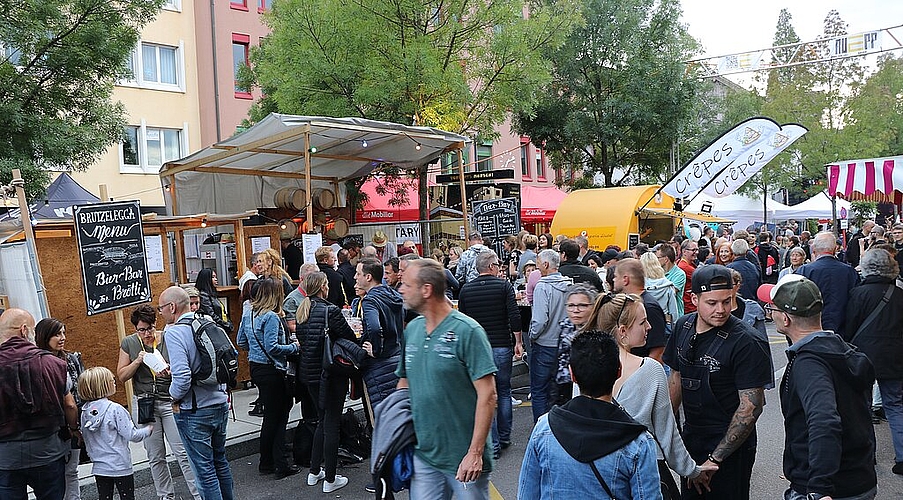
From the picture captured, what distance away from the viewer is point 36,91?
11039mm

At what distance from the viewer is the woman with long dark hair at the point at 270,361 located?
654 centimetres

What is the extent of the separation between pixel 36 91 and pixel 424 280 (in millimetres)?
9649

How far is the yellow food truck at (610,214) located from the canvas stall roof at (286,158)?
6.29 metres

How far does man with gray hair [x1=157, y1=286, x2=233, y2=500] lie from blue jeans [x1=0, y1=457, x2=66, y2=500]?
2.67ft

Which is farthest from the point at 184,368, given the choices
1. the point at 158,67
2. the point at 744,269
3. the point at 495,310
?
the point at 158,67

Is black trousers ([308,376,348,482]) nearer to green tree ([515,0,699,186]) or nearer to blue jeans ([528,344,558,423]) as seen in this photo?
blue jeans ([528,344,558,423])

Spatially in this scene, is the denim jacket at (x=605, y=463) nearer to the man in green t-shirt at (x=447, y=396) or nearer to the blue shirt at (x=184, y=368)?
the man in green t-shirt at (x=447, y=396)

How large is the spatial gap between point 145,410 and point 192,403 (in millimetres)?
535

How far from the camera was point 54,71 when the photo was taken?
11.0 meters

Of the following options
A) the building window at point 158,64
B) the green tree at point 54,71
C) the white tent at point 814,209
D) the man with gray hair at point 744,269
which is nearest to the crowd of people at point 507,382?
the man with gray hair at point 744,269

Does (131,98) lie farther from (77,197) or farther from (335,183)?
(335,183)

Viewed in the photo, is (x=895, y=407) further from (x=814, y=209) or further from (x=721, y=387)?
(x=814, y=209)

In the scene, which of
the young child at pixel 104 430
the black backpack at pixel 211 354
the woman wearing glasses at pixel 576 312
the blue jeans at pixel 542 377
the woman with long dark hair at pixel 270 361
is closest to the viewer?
the woman wearing glasses at pixel 576 312

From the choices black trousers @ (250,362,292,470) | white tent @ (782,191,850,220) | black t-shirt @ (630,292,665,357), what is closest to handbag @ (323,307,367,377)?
black trousers @ (250,362,292,470)
